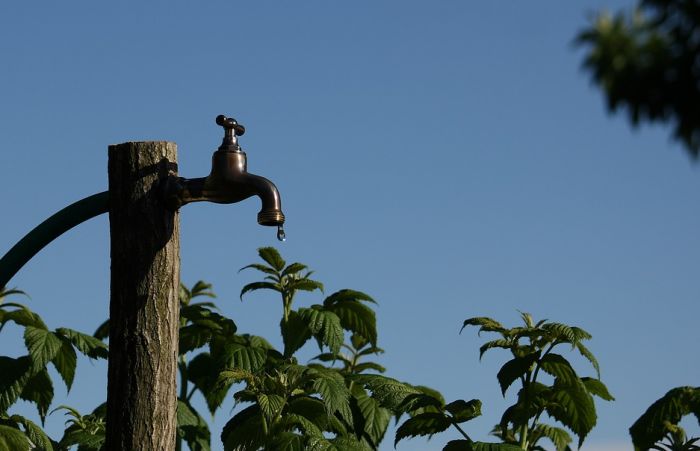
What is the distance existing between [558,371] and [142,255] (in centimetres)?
228

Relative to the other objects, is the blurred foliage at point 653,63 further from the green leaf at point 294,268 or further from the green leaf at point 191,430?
the green leaf at point 191,430

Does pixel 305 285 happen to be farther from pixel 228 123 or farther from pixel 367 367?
pixel 228 123

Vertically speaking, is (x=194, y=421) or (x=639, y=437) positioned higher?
(x=194, y=421)

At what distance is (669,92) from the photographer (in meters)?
2.32

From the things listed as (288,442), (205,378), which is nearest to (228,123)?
(288,442)

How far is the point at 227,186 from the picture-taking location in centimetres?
595

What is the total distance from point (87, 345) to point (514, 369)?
2.48 m

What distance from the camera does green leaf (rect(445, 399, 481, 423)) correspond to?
644 centimetres

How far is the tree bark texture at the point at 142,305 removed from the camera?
5.86 m

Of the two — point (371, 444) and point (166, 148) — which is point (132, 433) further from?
point (371, 444)

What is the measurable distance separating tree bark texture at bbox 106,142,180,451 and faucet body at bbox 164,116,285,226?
10cm

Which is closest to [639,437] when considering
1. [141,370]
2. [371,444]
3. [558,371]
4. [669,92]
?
[558,371]

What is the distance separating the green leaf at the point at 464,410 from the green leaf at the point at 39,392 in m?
2.42

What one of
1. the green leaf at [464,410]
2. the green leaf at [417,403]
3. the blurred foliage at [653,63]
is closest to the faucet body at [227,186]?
the green leaf at [417,403]
